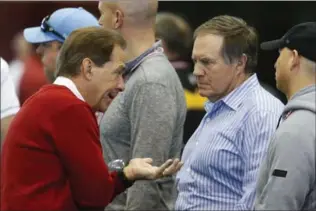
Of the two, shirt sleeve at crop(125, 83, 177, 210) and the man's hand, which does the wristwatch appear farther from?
shirt sleeve at crop(125, 83, 177, 210)

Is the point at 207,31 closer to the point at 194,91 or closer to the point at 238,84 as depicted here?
the point at 238,84

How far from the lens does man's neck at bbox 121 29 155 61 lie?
20.8ft

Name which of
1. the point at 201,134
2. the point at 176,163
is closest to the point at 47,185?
the point at 176,163

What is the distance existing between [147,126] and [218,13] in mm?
5780

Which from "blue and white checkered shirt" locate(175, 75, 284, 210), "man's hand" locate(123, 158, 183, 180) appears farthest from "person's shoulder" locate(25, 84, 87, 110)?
"blue and white checkered shirt" locate(175, 75, 284, 210)

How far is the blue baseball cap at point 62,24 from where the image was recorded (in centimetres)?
705

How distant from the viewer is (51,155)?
205 inches

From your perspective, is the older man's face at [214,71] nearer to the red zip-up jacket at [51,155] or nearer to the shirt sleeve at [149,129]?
the shirt sleeve at [149,129]

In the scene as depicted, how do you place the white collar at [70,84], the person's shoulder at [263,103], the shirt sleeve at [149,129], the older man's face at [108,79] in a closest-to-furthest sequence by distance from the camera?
the white collar at [70,84] → the older man's face at [108,79] → the person's shoulder at [263,103] → the shirt sleeve at [149,129]

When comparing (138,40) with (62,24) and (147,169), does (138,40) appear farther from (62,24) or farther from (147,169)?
(147,169)

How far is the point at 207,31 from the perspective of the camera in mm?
5953

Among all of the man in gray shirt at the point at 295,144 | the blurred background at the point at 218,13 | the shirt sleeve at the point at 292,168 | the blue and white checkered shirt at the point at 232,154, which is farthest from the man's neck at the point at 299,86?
the blurred background at the point at 218,13

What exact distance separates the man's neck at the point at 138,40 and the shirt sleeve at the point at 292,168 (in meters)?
1.50

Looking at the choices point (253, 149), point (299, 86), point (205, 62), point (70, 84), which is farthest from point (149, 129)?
point (299, 86)
